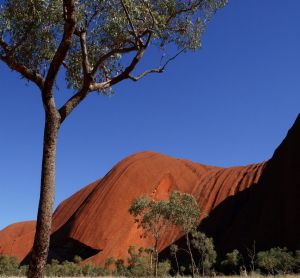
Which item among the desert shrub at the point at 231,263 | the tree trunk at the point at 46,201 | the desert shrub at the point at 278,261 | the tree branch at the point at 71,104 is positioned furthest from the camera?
the desert shrub at the point at 231,263

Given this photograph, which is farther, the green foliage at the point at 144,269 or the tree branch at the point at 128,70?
the green foliage at the point at 144,269

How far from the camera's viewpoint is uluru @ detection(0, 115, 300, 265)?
49906mm

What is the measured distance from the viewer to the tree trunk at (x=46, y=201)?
838 cm

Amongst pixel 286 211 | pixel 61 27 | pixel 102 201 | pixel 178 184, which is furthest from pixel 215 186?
pixel 61 27

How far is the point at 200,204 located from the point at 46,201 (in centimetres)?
6394

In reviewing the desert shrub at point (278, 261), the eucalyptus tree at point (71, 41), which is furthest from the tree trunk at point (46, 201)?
the desert shrub at point (278, 261)

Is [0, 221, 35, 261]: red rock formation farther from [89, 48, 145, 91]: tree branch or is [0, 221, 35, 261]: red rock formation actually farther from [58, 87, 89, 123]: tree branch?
[58, 87, 89, 123]: tree branch

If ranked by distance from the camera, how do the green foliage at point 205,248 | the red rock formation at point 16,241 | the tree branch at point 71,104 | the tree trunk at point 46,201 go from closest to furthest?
1. the tree trunk at point 46,201
2. the tree branch at point 71,104
3. the green foliage at point 205,248
4. the red rock formation at point 16,241

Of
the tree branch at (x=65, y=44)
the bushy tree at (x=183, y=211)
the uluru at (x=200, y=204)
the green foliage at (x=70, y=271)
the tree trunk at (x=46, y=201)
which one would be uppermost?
the uluru at (x=200, y=204)

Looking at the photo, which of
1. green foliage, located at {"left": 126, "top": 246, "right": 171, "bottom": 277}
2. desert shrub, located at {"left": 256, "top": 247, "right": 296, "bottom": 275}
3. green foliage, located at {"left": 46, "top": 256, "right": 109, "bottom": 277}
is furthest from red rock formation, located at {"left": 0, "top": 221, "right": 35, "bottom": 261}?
desert shrub, located at {"left": 256, "top": 247, "right": 296, "bottom": 275}

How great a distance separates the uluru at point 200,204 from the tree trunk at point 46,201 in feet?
127

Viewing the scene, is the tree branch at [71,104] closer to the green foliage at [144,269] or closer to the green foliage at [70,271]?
the green foliage at [144,269]

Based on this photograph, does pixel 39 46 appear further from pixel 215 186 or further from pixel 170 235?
pixel 215 186

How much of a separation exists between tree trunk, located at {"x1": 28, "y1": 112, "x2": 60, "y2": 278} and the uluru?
3880 cm
